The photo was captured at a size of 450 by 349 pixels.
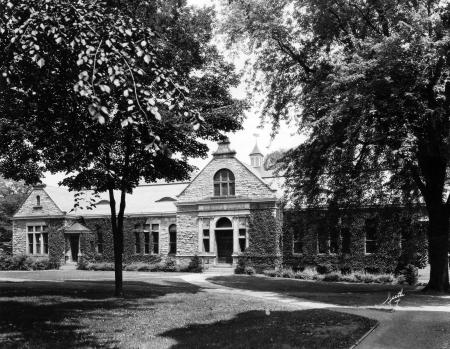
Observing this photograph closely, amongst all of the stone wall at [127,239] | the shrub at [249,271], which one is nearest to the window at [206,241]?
the stone wall at [127,239]

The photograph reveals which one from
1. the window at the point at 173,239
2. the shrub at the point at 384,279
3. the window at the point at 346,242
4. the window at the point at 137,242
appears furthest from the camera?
the window at the point at 137,242

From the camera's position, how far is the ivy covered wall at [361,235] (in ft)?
66.3

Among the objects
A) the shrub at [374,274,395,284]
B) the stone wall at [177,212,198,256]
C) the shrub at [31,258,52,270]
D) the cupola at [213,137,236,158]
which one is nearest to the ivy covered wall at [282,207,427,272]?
the shrub at [374,274,395,284]

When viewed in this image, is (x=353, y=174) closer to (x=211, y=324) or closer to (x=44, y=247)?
(x=211, y=324)

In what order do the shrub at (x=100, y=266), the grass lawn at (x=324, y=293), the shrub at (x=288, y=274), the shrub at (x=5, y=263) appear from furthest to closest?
the shrub at (x=5, y=263) < the shrub at (x=100, y=266) < the shrub at (x=288, y=274) < the grass lawn at (x=324, y=293)

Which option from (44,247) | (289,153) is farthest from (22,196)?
(289,153)

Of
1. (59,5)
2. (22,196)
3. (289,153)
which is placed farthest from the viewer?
(22,196)

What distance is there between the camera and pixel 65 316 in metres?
11.7

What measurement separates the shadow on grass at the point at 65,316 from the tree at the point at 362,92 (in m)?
8.62

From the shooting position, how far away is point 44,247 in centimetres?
4075

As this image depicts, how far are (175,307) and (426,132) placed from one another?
1011 cm

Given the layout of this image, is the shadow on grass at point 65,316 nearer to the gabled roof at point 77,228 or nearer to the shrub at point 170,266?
the shrub at point 170,266

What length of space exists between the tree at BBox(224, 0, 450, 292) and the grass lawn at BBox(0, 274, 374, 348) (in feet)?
21.2

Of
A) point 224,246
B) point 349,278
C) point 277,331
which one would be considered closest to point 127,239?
point 224,246
